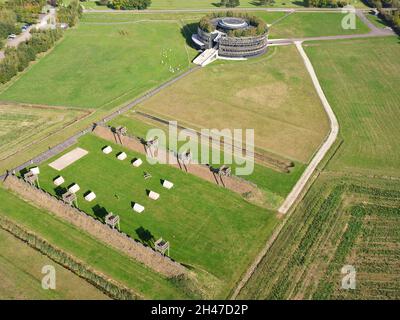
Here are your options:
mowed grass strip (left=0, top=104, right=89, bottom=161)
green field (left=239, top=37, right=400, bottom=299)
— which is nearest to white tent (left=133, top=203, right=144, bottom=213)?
green field (left=239, top=37, right=400, bottom=299)

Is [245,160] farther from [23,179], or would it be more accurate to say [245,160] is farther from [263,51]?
[263,51]

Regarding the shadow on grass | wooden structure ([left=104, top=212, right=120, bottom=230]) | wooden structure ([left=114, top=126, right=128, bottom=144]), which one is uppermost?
wooden structure ([left=114, top=126, right=128, bottom=144])

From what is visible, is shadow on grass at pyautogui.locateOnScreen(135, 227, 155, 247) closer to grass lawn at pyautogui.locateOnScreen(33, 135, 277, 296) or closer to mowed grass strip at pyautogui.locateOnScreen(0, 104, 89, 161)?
grass lawn at pyautogui.locateOnScreen(33, 135, 277, 296)

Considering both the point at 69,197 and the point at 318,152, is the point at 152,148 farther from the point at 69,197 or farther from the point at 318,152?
the point at 318,152

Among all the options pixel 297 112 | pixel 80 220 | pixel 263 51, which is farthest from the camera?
pixel 263 51

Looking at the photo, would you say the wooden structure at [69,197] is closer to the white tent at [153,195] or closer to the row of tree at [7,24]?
the white tent at [153,195]

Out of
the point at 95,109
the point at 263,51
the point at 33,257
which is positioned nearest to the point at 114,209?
the point at 33,257
